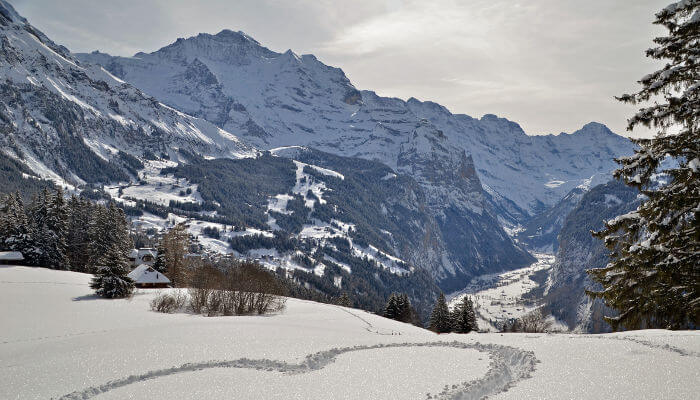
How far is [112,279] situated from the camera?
44.3 meters

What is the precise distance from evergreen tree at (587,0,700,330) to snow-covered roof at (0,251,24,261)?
241 feet

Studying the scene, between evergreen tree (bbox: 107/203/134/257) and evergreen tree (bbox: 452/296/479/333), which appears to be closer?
evergreen tree (bbox: 452/296/479/333)

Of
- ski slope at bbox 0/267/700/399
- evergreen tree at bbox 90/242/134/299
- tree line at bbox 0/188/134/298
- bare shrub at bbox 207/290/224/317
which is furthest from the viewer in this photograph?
tree line at bbox 0/188/134/298

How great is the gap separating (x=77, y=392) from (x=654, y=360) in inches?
641

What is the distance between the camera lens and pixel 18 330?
87.1 ft

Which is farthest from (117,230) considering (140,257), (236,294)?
(236,294)

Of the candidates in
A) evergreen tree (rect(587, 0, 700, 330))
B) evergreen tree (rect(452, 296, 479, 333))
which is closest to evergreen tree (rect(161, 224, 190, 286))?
evergreen tree (rect(452, 296, 479, 333))

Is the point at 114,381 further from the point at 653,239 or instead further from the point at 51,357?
the point at 653,239

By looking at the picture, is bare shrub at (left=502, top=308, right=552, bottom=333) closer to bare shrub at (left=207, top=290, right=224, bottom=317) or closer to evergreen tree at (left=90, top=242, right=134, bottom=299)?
bare shrub at (left=207, top=290, right=224, bottom=317)

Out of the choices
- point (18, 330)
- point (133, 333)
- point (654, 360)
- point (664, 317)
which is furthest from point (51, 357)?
point (664, 317)

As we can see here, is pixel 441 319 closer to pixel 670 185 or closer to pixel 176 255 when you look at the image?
pixel 176 255

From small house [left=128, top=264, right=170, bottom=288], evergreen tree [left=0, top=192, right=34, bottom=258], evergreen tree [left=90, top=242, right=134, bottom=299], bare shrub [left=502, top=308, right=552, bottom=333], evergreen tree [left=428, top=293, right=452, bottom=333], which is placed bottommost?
bare shrub [left=502, top=308, right=552, bottom=333]

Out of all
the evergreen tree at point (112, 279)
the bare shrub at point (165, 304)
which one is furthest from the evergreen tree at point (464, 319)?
the evergreen tree at point (112, 279)

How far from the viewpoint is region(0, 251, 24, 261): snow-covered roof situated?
61659 mm
